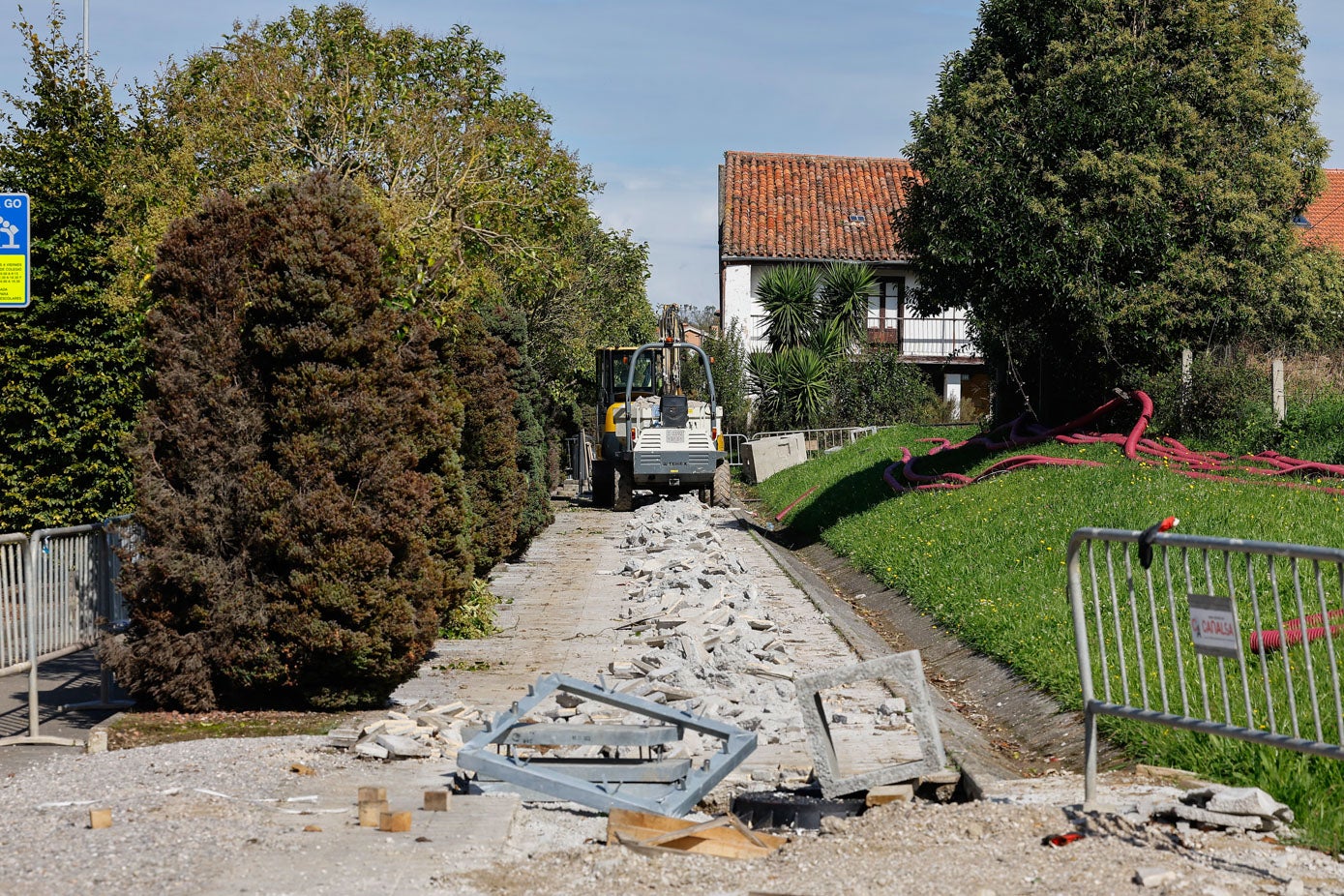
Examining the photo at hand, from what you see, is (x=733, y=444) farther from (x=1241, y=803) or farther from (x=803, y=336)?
(x=1241, y=803)

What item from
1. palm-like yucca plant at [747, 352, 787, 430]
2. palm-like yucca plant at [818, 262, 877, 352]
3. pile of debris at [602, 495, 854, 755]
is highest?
palm-like yucca plant at [818, 262, 877, 352]

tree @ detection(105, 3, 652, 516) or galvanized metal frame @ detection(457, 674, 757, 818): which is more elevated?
tree @ detection(105, 3, 652, 516)

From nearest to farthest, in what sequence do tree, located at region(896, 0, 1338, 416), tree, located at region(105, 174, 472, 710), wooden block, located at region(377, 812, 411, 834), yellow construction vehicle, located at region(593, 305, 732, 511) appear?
wooden block, located at region(377, 812, 411, 834) < tree, located at region(105, 174, 472, 710) < tree, located at region(896, 0, 1338, 416) < yellow construction vehicle, located at region(593, 305, 732, 511)

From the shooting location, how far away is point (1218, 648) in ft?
17.7

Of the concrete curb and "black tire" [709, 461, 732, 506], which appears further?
"black tire" [709, 461, 732, 506]

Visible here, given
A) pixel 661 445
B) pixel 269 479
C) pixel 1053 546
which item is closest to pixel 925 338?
pixel 661 445

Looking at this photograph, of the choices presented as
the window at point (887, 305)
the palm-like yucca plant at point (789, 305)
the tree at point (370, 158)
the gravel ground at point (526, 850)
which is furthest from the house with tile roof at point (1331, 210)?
the gravel ground at point (526, 850)

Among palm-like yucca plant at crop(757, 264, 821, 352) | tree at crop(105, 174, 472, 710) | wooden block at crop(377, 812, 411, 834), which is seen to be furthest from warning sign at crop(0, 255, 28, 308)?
palm-like yucca plant at crop(757, 264, 821, 352)

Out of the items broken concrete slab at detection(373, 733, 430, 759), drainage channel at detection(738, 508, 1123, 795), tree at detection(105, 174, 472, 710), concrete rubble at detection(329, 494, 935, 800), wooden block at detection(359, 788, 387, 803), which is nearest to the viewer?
wooden block at detection(359, 788, 387, 803)

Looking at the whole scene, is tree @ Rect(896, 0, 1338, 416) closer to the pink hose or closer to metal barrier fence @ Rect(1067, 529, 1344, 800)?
the pink hose

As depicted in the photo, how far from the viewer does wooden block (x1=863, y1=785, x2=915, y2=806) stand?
6.12 meters

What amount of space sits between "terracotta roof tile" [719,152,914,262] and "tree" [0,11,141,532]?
2901 cm

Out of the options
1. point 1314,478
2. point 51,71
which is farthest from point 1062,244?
point 51,71

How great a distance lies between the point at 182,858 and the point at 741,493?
26.5m
